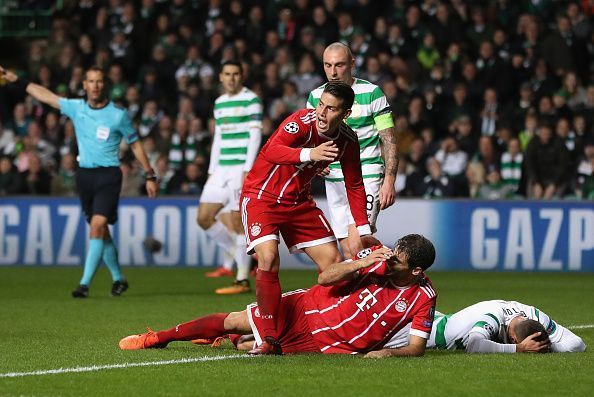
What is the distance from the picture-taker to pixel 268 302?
27.9ft

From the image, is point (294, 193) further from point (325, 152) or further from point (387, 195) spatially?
point (387, 195)

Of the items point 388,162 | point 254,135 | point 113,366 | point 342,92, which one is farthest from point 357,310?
point 254,135

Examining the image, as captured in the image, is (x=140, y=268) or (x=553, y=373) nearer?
(x=553, y=373)

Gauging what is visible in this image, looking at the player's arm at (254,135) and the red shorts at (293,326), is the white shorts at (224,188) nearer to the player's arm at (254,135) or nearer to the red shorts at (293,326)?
the player's arm at (254,135)

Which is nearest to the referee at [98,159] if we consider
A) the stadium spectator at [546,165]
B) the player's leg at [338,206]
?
the player's leg at [338,206]

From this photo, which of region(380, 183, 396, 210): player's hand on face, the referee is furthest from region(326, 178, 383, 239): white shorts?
the referee

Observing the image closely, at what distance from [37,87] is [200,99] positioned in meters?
8.44

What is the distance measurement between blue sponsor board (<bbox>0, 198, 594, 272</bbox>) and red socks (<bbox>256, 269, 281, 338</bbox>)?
30.4 ft

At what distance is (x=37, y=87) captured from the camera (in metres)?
13.1

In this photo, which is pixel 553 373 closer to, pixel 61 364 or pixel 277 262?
pixel 277 262

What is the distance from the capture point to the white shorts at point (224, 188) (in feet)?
47.4

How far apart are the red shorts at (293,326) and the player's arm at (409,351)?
0.53 metres

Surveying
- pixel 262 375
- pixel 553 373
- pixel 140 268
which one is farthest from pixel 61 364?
pixel 140 268

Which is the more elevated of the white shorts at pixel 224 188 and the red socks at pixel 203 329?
the white shorts at pixel 224 188
